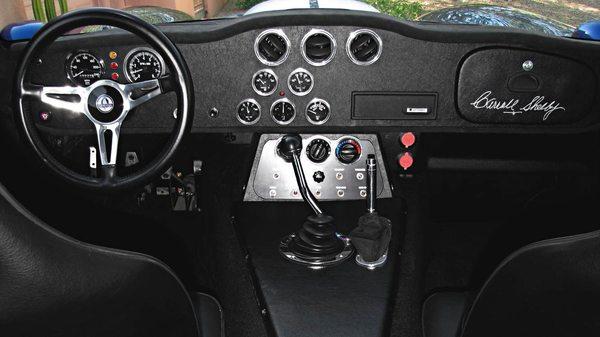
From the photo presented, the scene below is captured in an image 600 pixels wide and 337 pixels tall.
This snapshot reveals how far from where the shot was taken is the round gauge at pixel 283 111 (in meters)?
2.18

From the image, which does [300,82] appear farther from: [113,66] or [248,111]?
[113,66]

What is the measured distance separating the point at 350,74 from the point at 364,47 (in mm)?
109

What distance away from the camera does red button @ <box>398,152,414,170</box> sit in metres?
2.42

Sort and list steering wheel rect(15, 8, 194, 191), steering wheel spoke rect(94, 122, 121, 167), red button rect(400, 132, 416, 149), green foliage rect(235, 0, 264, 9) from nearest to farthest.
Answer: steering wheel rect(15, 8, 194, 191) → steering wheel spoke rect(94, 122, 121, 167) → red button rect(400, 132, 416, 149) → green foliage rect(235, 0, 264, 9)

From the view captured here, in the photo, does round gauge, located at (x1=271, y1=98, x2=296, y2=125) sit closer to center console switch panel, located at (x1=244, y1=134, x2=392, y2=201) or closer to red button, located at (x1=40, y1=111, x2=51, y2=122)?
center console switch panel, located at (x1=244, y1=134, x2=392, y2=201)

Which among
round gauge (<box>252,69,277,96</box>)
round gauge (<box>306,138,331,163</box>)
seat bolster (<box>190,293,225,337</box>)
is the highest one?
round gauge (<box>252,69,277,96</box>)

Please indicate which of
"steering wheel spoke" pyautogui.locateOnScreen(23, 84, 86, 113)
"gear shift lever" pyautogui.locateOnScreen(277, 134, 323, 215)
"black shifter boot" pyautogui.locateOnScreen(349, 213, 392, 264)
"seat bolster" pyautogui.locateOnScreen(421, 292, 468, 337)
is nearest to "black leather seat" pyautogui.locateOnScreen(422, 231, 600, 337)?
"seat bolster" pyautogui.locateOnScreen(421, 292, 468, 337)

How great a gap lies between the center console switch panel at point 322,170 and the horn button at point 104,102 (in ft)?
2.30

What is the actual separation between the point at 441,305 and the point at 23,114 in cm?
133

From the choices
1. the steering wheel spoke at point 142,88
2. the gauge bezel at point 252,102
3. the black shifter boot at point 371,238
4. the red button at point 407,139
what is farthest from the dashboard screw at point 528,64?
the steering wheel spoke at point 142,88

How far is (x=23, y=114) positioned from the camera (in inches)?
65.5

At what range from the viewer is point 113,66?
2051mm
